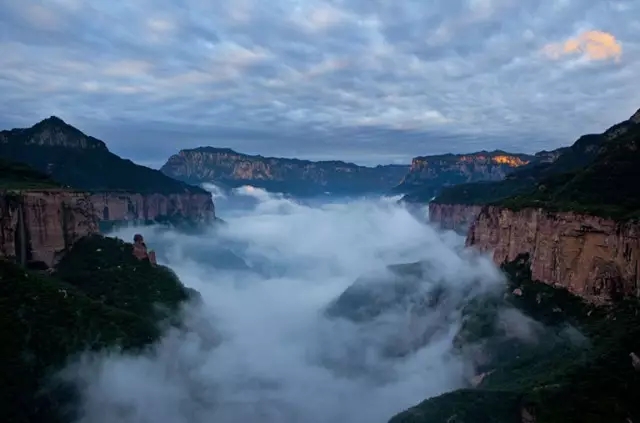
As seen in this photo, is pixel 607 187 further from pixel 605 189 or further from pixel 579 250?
pixel 579 250

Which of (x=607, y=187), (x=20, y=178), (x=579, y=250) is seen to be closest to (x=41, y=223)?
(x=20, y=178)

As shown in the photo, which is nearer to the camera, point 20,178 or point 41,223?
point 41,223

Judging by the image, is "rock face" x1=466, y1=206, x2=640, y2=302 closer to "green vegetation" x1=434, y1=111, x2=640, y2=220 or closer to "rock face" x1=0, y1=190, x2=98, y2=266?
"green vegetation" x1=434, y1=111, x2=640, y2=220

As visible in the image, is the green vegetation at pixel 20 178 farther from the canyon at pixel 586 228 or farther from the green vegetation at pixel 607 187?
the green vegetation at pixel 607 187

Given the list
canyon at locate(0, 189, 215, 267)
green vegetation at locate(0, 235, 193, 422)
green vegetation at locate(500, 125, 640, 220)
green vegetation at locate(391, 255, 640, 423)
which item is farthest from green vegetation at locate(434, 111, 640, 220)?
canyon at locate(0, 189, 215, 267)

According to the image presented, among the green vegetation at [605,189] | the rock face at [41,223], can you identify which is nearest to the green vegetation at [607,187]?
the green vegetation at [605,189]

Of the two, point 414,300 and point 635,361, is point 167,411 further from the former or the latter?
point 414,300

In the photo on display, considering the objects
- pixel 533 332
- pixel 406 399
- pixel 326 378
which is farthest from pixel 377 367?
pixel 533 332
